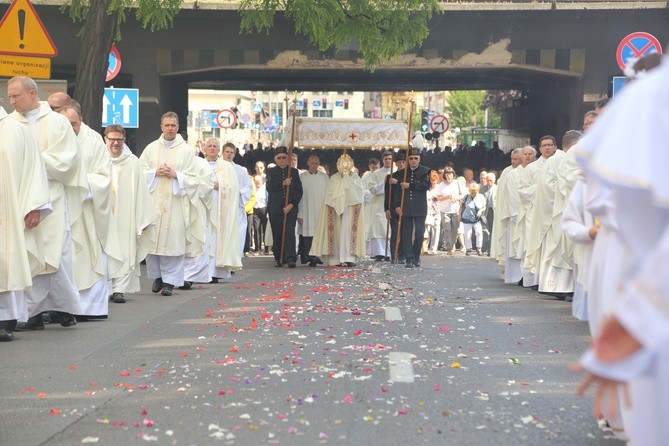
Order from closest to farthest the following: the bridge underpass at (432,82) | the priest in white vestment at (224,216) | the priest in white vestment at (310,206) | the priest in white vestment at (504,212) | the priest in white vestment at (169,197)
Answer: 1. the priest in white vestment at (169,197)
2. the priest in white vestment at (224,216)
3. the priest in white vestment at (504,212)
4. the priest in white vestment at (310,206)
5. the bridge underpass at (432,82)

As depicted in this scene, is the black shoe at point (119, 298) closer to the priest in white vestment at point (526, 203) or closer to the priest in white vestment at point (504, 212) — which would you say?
the priest in white vestment at point (526, 203)

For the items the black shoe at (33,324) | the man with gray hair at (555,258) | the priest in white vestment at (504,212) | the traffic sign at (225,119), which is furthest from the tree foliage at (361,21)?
the traffic sign at (225,119)

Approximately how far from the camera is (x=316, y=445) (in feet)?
20.5

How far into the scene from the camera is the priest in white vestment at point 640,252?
10.7 ft

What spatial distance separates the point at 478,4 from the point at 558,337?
629 inches

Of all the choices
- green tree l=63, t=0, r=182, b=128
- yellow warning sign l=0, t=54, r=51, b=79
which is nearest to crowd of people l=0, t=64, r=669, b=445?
yellow warning sign l=0, t=54, r=51, b=79

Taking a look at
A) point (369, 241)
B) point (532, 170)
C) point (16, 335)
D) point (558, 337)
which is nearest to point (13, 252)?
point (16, 335)

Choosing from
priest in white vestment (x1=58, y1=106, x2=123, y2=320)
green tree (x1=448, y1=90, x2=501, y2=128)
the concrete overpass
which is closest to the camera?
priest in white vestment (x1=58, y1=106, x2=123, y2=320)

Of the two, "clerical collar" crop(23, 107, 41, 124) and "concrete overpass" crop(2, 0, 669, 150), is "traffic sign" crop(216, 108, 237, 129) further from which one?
"clerical collar" crop(23, 107, 41, 124)

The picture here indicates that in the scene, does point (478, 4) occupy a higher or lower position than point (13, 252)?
higher

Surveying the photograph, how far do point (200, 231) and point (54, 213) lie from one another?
5.44 metres

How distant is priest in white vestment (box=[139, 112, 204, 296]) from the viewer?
52.4 ft

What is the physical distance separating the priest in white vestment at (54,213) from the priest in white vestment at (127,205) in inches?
108

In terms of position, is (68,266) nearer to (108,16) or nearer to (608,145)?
(108,16)
